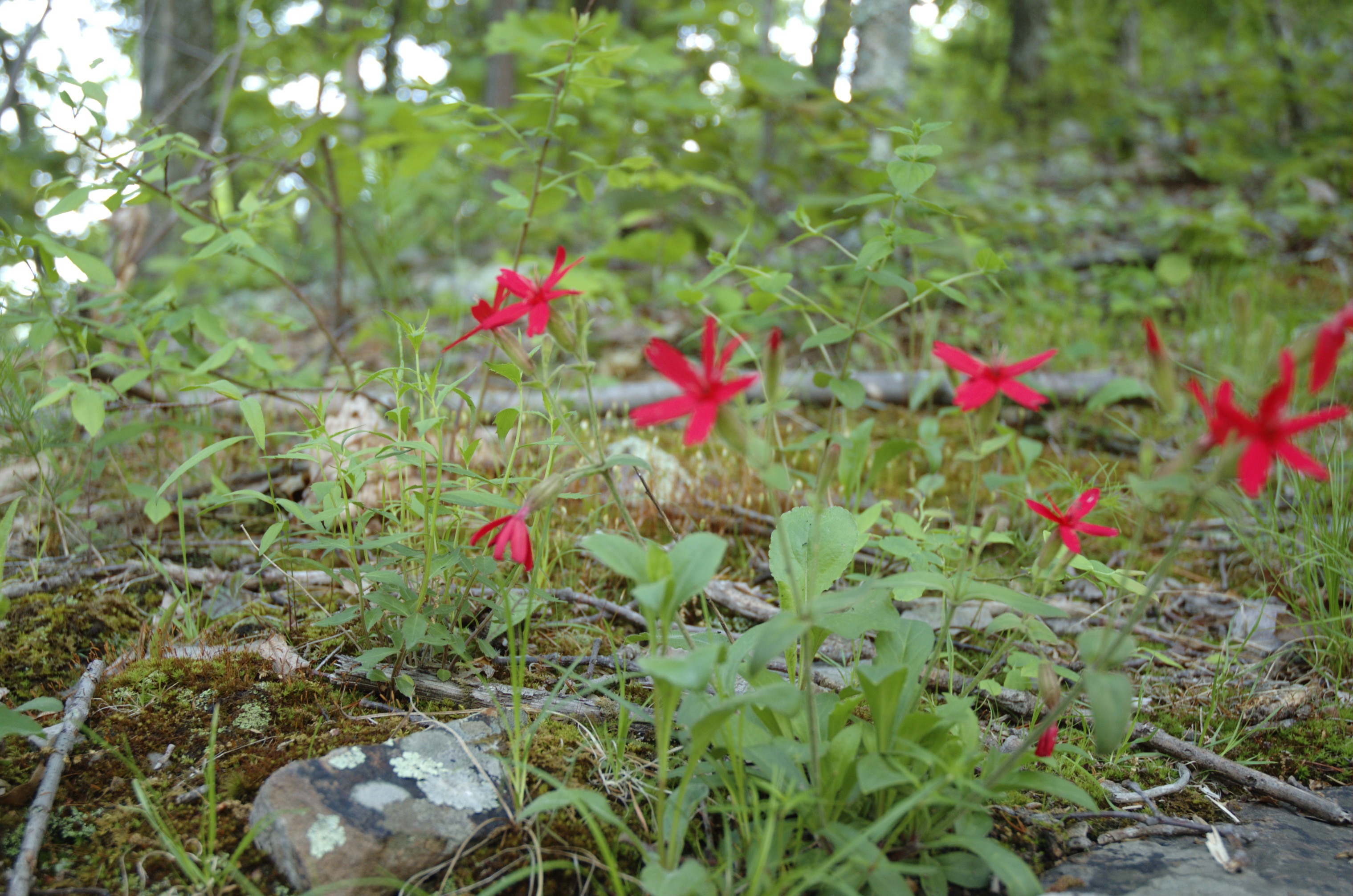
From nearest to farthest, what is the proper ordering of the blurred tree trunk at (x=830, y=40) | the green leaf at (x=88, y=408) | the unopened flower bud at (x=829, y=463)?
the unopened flower bud at (x=829, y=463)
the green leaf at (x=88, y=408)
the blurred tree trunk at (x=830, y=40)

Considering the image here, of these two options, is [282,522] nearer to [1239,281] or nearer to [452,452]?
[452,452]

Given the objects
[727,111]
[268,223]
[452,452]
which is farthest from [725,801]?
[727,111]

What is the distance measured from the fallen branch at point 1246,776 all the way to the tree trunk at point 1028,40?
9.59 metres

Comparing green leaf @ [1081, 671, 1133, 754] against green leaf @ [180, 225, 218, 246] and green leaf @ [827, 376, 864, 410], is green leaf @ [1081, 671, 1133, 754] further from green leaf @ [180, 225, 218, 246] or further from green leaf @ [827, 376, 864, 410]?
green leaf @ [180, 225, 218, 246]

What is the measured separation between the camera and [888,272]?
1598 mm

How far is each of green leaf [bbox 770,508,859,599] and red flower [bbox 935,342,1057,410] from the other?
0.37 metres

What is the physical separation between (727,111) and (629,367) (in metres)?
1.60

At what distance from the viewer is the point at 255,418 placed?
1341 mm

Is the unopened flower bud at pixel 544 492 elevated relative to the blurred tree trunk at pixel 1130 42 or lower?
lower

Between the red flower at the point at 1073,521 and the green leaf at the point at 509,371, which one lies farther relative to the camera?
the green leaf at the point at 509,371

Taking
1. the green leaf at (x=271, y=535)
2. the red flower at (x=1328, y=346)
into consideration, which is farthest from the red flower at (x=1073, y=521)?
the green leaf at (x=271, y=535)

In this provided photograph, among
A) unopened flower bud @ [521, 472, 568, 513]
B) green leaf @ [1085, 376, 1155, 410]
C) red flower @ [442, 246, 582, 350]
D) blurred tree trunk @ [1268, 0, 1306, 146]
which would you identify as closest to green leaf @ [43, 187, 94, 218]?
red flower @ [442, 246, 582, 350]

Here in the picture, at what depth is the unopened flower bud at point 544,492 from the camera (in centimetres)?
Result: 97

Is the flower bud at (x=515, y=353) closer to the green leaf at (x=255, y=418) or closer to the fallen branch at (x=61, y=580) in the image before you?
the green leaf at (x=255, y=418)
